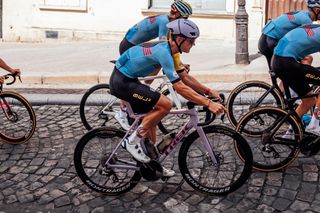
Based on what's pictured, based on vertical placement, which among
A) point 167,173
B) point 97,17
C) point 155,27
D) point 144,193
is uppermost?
point 155,27

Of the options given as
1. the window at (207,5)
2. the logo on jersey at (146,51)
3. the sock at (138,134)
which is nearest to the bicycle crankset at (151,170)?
the sock at (138,134)

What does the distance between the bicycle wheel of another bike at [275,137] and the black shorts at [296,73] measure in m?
0.42

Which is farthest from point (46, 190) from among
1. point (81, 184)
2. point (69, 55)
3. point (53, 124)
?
point (69, 55)

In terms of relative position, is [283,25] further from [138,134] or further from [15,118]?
[15,118]

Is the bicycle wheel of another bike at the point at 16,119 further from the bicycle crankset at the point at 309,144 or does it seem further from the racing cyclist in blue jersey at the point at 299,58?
the bicycle crankset at the point at 309,144

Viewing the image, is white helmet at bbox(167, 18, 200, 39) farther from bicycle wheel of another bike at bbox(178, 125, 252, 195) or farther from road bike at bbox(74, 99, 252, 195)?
bicycle wheel of another bike at bbox(178, 125, 252, 195)

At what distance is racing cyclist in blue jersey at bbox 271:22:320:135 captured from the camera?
554 centimetres

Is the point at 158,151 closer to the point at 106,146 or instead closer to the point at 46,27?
the point at 106,146

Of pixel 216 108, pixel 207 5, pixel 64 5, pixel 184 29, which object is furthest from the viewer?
pixel 64 5

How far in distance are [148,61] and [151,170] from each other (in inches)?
41.3

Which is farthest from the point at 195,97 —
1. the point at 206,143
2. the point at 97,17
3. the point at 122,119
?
the point at 97,17

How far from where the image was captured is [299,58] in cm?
568

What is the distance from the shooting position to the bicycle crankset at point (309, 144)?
560 centimetres

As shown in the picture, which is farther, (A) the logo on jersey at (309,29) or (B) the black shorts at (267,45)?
(B) the black shorts at (267,45)
